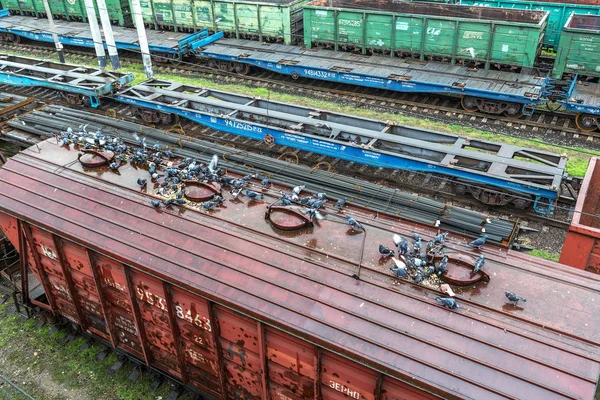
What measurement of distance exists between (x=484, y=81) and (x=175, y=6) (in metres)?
17.7

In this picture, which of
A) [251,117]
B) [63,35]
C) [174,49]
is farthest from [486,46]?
[63,35]

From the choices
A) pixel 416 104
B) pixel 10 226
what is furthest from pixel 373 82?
pixel 10 226

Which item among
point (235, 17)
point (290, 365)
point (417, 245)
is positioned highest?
point (235, 17)

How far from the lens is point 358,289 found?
22.1ft

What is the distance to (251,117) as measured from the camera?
56.1 ft

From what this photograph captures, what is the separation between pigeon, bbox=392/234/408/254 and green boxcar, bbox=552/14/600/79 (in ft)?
53.1

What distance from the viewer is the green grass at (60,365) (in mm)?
9453

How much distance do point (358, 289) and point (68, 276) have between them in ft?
19.8

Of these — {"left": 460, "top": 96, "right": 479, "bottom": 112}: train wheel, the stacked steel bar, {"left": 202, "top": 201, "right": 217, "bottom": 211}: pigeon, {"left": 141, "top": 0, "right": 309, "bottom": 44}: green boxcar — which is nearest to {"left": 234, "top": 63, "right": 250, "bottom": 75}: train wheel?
{"left": 141, "top": 0, "right": 309, "bottom": 44}: green boxcar

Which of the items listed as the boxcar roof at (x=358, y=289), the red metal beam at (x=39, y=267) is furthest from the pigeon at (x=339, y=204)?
the red metal beam at (x=39, y=267)

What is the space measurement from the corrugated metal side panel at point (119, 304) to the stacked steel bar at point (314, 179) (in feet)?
11.5

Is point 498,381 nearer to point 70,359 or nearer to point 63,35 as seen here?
point 70,359

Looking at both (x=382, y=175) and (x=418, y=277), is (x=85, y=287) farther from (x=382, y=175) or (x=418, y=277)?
(x=382, y=175)

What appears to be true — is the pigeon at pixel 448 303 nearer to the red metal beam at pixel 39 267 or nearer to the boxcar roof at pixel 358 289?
the boxcar roof at pixel 358 289
